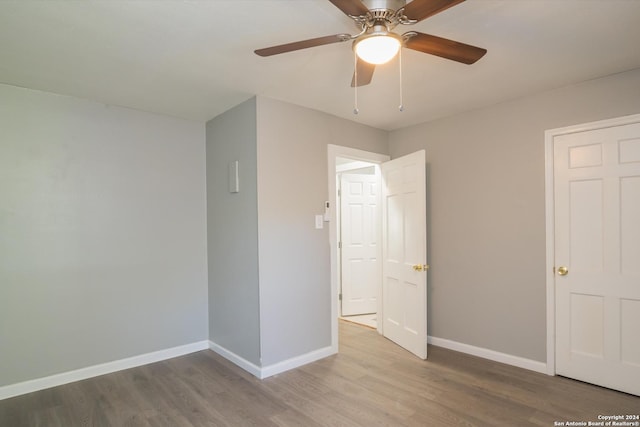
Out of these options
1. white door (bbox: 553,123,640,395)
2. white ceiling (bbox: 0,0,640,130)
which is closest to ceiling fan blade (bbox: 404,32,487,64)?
white ceiling (bbox: 0,0,640,130)

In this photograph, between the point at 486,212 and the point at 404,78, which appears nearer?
the point at 404,78

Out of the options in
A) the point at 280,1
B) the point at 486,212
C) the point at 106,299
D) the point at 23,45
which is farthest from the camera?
the point at 486,212

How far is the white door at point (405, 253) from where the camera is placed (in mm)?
3455

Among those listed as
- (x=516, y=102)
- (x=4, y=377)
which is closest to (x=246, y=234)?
(x=4, y=377)

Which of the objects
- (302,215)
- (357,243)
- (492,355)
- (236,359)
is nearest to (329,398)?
(236,359)

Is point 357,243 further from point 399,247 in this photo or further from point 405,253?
point 405,253

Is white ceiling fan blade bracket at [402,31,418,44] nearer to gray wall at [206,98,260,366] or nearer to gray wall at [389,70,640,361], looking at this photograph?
gray wall at [206,98,260,366]

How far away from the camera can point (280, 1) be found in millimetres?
1780

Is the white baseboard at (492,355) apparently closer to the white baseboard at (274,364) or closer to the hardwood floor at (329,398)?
the hardwood floor at (329,398)

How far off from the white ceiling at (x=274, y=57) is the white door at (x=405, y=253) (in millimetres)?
815

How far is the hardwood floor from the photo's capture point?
95.0 inches

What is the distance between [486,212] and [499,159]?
53cm

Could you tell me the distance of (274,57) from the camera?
94.0 inches

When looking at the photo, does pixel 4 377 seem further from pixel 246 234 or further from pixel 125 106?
pixel 125 106
